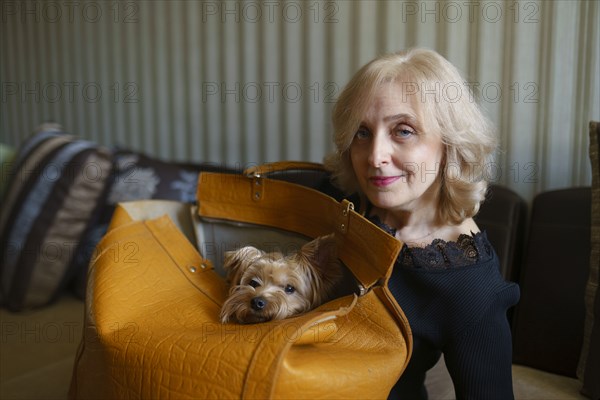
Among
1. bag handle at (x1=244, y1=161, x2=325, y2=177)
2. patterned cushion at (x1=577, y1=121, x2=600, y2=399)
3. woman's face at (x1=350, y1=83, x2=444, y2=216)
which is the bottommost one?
patterned cushion at (x1=577, y1=121, x2=600, y2=399)

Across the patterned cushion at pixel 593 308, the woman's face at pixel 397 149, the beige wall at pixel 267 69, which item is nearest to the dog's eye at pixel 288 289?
the woman's face at pixel 397 149

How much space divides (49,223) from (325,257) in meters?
1.32

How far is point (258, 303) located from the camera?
1.04 metres

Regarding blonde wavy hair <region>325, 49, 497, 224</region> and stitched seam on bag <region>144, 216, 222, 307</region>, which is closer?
blonde wavy hair <region>325, 49, 497, 224</region>

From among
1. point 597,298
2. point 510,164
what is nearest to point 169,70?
point 510,164

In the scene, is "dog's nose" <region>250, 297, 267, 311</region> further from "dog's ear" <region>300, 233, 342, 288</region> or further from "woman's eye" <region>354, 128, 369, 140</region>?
"woman's eye" <region>354, 128, 369, 140</region>

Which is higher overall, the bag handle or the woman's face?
the woman's face

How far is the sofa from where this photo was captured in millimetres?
1379

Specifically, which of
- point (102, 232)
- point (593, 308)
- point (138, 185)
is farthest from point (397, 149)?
point (102, 232)

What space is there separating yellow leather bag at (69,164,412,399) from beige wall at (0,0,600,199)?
54 cm

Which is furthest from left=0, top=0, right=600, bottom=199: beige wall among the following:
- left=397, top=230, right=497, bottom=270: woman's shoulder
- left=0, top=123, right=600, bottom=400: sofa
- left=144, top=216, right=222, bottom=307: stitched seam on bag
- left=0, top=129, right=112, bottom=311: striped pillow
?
left=144, top=216, right=222, bottom=307: stitched seam on bag

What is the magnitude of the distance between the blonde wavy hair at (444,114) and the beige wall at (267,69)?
0.89ft

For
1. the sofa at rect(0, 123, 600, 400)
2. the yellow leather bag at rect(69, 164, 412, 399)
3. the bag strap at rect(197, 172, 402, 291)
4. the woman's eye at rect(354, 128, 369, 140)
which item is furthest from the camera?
the sofa at rect(0, 123, 600, 400)

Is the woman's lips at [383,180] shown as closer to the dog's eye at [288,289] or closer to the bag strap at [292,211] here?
the bag strap at [292,211]
